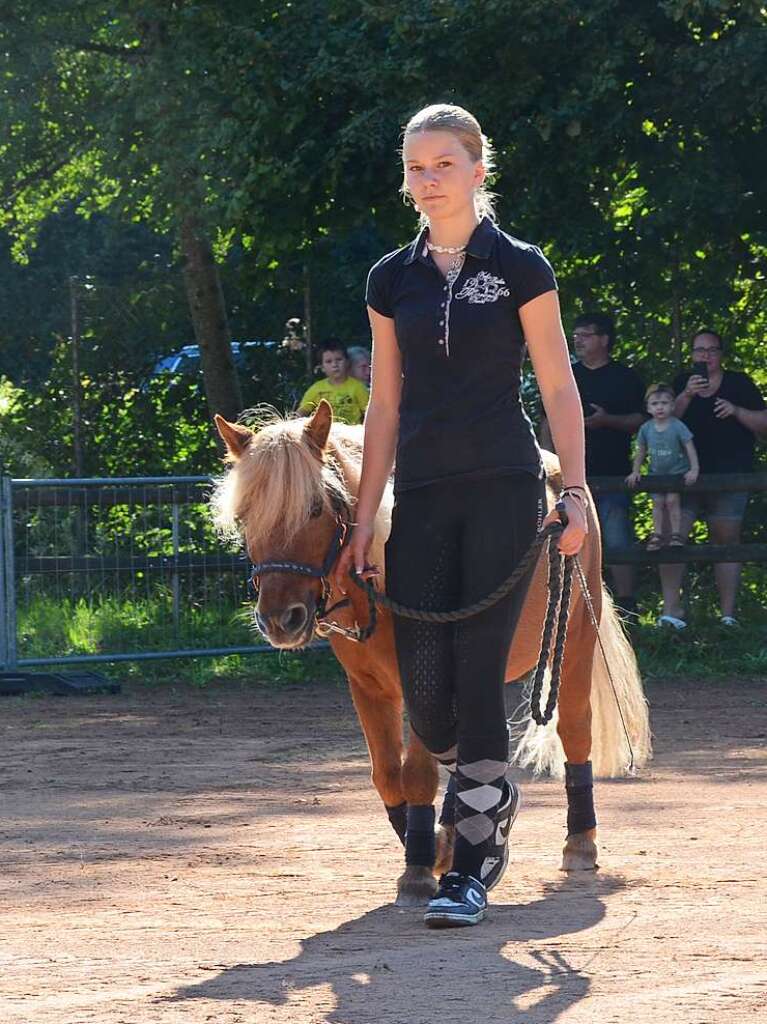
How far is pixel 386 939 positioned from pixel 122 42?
12.6 metres

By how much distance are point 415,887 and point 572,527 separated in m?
1.16

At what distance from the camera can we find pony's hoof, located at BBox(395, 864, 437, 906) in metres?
4.77

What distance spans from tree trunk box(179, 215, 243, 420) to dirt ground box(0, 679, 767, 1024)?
666 cm

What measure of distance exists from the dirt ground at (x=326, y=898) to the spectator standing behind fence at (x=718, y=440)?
3019 millimetres

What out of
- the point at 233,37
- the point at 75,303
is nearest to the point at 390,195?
the point at 233,37

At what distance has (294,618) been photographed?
14.9ft

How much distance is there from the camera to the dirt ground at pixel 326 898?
12.0ft

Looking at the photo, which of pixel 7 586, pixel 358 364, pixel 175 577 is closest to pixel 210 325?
pixel 358 364

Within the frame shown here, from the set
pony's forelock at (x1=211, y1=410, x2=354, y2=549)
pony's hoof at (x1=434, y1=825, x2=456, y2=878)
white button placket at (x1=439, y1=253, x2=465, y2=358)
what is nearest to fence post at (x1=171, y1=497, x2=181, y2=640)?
pony's hoof at (x1=434, y1=825, x2=456, y2=878)

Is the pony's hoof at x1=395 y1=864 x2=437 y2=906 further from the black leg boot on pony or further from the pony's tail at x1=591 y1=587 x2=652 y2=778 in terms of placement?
the pony's tail at x1=591 y1=587 x2=652 y2=778

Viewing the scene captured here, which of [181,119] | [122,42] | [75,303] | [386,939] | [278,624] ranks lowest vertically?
[386,939]

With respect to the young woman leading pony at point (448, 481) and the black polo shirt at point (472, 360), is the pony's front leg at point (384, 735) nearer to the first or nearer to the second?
the young woman leading pony at point (448, 481)

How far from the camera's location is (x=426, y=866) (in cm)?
486

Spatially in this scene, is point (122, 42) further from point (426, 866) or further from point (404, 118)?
point (426, 866)
